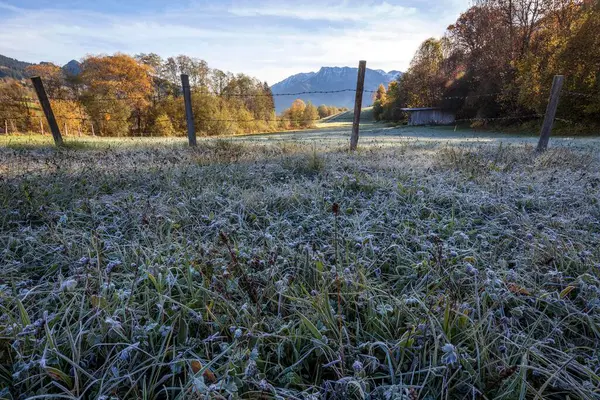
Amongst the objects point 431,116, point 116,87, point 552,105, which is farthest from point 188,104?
point 116,87

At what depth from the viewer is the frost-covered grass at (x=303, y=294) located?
112 cm

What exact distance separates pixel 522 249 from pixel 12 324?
3009mm

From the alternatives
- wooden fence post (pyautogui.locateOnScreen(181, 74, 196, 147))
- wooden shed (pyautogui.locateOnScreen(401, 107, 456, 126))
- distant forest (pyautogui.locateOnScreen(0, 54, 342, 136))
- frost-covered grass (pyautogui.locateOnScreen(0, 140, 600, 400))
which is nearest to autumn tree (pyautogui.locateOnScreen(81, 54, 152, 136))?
distant forest (pyautogui.locateOnScreen(0, 54, 342, 136))

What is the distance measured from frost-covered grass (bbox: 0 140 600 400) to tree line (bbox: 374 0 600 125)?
20.9 ft

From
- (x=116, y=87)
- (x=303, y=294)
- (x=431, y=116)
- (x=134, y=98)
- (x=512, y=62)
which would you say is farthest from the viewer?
(x=116, y=87)

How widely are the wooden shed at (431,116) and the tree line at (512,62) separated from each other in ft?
2.64

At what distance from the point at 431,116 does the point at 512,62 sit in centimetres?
1200

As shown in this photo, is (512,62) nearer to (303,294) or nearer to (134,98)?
(303,294)

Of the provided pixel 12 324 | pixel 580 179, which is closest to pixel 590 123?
pixel 580 179

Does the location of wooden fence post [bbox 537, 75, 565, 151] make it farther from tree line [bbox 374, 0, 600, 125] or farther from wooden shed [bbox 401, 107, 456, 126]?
wooden shed [bbox 401, 107, 456, 126]

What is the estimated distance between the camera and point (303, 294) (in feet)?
5.33

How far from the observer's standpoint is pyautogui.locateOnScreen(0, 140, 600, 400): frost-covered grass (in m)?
1.12

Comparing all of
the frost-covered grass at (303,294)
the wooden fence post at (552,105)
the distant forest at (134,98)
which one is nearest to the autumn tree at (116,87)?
the distant forest at (134,98)

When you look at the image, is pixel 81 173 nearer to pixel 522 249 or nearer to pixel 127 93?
pixel 522 249
